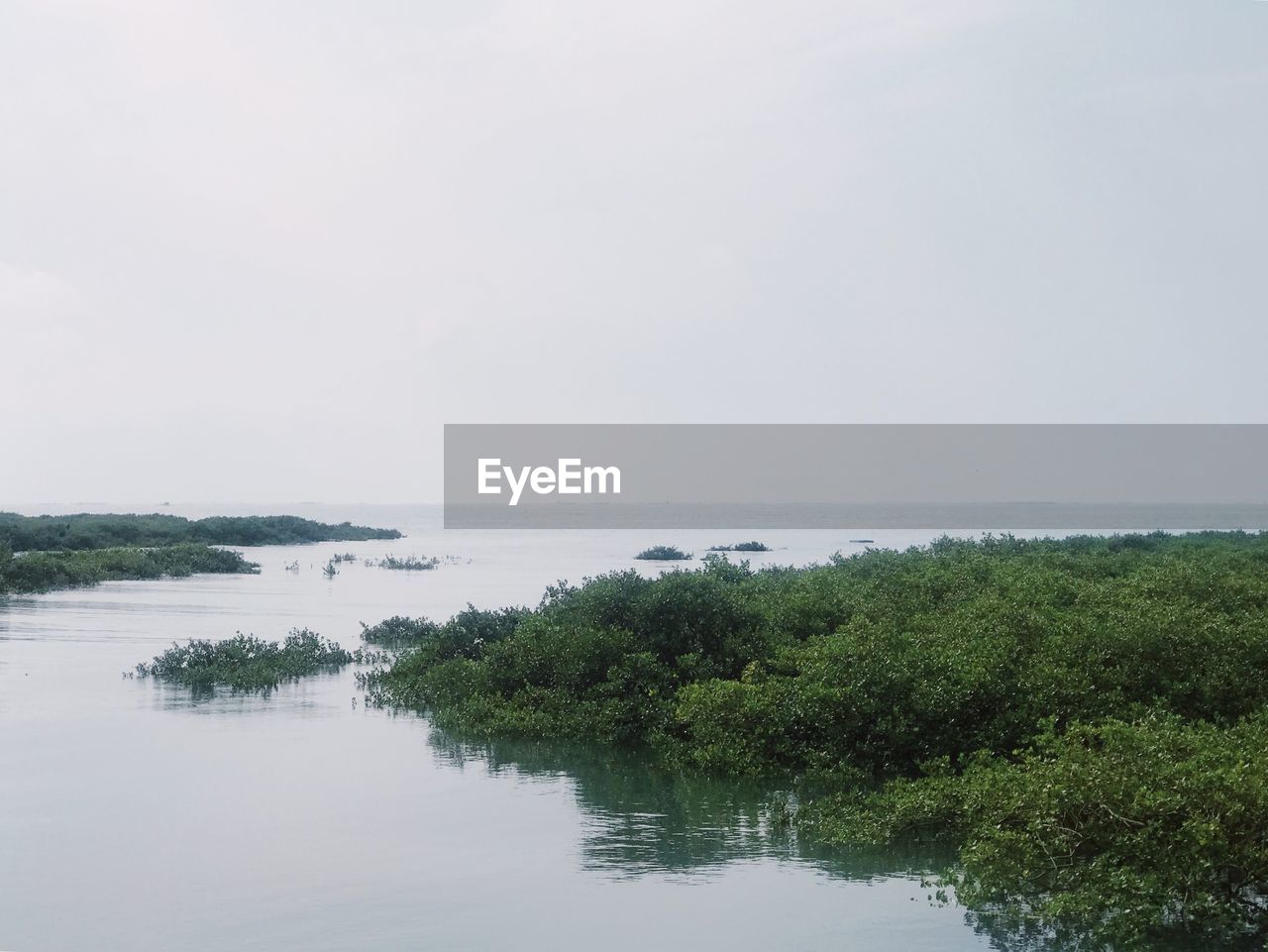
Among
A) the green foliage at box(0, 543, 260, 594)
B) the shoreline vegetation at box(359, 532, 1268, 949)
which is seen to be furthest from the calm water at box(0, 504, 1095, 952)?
the green foliage at box(0, 543, 260, 594)

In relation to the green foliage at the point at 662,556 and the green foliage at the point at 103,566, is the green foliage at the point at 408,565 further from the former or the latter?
the green foliage at the point at 662,556

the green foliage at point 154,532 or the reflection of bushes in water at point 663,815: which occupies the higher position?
the green foliage at point 154,532

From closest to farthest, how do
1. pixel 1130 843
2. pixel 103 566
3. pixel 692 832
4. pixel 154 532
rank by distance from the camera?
pixel 1130 843, pixel 692 832, pixel 103 566, pixel 154 532

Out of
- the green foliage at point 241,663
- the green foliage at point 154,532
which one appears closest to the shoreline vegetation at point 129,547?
the green foliage at point 154,532

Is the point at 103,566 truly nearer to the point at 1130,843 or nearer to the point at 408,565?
the point at 408,565

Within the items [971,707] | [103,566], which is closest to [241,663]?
[971,707]

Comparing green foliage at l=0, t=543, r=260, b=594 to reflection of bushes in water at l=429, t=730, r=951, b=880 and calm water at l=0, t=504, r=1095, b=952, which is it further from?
reflection of bushes in water at l=429, t=730, r=951, b=880
